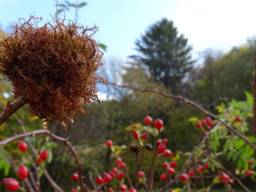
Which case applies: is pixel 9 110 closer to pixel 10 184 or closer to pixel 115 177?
pixel 10 184

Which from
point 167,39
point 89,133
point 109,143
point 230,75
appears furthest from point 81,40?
point 167,39

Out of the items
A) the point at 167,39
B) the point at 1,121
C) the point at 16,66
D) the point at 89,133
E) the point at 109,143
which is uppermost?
the point at 167,39

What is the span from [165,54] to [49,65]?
38.6 m

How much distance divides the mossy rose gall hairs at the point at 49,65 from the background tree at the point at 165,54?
105 ft

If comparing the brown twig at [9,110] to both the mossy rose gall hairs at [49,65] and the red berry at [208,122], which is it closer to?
the mossy rose gall hairs at [49,65]

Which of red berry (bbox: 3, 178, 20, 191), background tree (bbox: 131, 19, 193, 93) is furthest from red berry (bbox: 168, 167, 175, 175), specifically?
background tree (bbox: 131, 19, 193, 93)

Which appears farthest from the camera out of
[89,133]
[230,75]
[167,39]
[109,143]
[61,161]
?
[167,39]

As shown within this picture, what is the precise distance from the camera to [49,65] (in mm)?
1141

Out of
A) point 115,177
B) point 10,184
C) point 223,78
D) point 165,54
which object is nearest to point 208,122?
point 115,177

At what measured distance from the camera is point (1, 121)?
1.12 metres

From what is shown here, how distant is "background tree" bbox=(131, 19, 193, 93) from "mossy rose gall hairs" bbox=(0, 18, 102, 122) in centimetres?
3201

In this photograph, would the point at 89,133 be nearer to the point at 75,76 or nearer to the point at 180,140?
the point at 180,140

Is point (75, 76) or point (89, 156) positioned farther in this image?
point (89, 156)

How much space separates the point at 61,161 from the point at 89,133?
378cm
